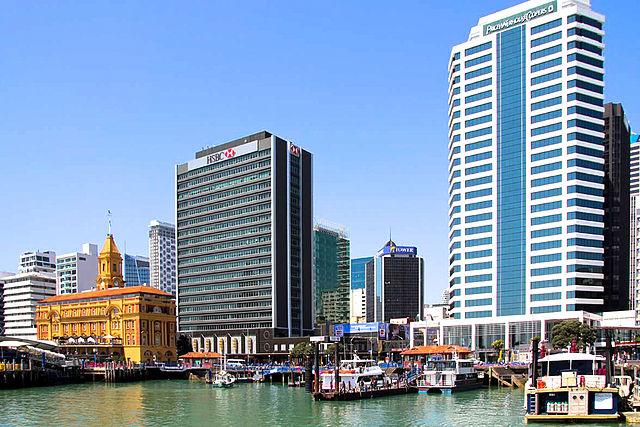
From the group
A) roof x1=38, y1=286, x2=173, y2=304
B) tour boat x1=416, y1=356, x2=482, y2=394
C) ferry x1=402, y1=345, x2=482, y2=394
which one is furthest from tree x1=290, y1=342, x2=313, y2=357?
tour boat x1=416, y1=356, x2=482, y2=394

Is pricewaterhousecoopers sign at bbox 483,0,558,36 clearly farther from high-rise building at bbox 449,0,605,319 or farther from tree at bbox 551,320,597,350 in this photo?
tree at bbox 551,320,597,350

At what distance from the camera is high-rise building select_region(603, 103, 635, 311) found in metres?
171

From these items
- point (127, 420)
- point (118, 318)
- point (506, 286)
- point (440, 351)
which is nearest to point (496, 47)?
point (506, 286)

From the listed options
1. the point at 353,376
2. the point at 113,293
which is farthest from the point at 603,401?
the point at 113,293

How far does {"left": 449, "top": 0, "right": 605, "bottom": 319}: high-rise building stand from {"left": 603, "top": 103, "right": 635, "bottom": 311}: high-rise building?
23386mm

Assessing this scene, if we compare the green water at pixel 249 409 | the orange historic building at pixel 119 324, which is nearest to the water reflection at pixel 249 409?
the green water at pixel 249 409

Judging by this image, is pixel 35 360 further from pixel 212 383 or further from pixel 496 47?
pixel 496 47

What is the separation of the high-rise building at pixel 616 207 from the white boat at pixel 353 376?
276ft

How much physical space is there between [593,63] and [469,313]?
209 ft

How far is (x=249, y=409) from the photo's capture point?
84.3 meters

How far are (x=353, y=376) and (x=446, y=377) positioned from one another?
14839 mm

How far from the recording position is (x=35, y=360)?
14050 centimetres

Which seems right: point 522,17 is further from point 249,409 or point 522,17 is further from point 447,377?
point 249,409

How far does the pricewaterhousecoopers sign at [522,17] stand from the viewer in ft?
522
